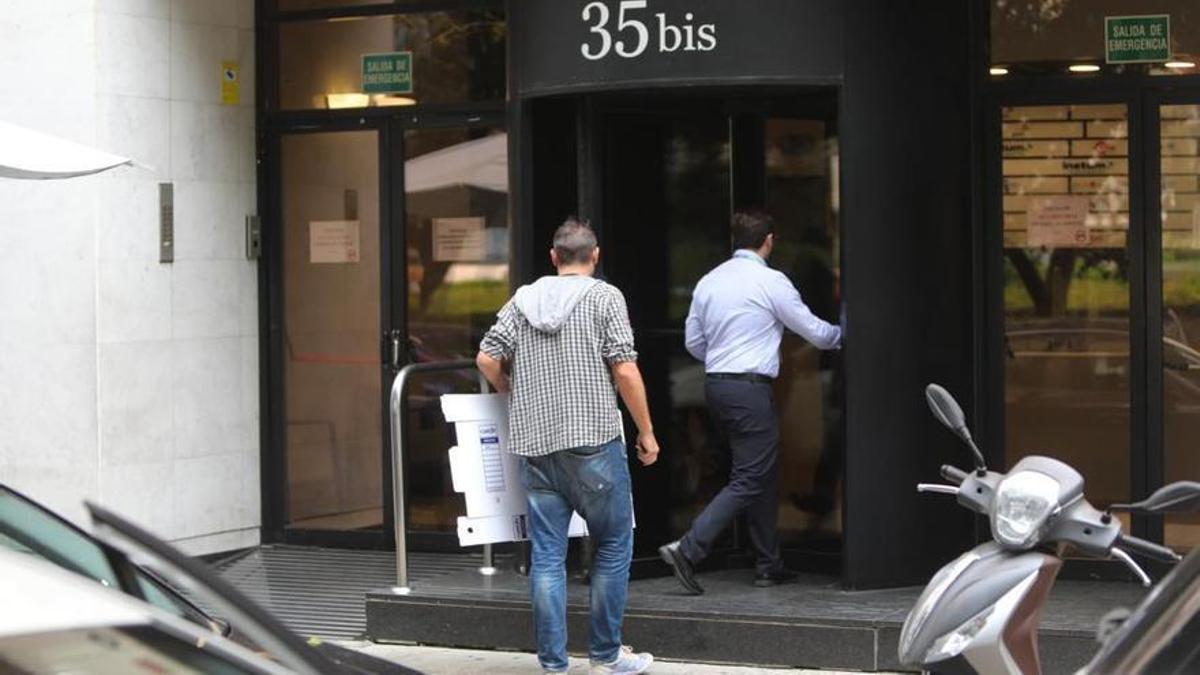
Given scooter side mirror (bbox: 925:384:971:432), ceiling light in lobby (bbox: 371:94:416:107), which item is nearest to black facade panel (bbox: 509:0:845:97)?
ceiling light in lobby (bbox: 371:94:416:107)

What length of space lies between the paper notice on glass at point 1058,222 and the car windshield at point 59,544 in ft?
20.1

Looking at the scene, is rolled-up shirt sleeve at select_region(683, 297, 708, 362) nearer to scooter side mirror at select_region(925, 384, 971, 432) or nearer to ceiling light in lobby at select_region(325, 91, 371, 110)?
ceiling light in lobby at select_region(325, 91, 371, 110)

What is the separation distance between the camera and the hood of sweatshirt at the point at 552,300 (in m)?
8.19

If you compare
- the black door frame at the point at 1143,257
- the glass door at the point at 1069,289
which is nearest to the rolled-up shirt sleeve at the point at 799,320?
the glass door at the point at 1069,289

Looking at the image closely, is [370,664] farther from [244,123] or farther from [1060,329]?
[244,123]

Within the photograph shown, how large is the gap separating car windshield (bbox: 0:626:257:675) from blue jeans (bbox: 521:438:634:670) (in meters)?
5.11

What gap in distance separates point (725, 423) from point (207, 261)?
387 centimetres

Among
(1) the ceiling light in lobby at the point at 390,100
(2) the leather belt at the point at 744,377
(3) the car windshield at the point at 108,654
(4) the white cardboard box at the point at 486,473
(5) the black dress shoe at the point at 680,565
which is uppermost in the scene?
(1) the ceiling light in lobby at the point at 390,100

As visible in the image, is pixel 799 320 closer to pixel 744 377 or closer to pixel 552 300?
pixel 744 377

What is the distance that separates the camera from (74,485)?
11148 millimetres

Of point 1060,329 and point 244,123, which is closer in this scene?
point 1060,329

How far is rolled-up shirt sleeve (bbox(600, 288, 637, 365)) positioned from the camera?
8.21 m

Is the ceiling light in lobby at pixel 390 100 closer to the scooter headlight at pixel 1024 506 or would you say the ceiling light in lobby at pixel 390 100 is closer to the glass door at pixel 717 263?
the glass door at pixel 717 263

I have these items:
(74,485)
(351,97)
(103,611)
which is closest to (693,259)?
(351,97)
